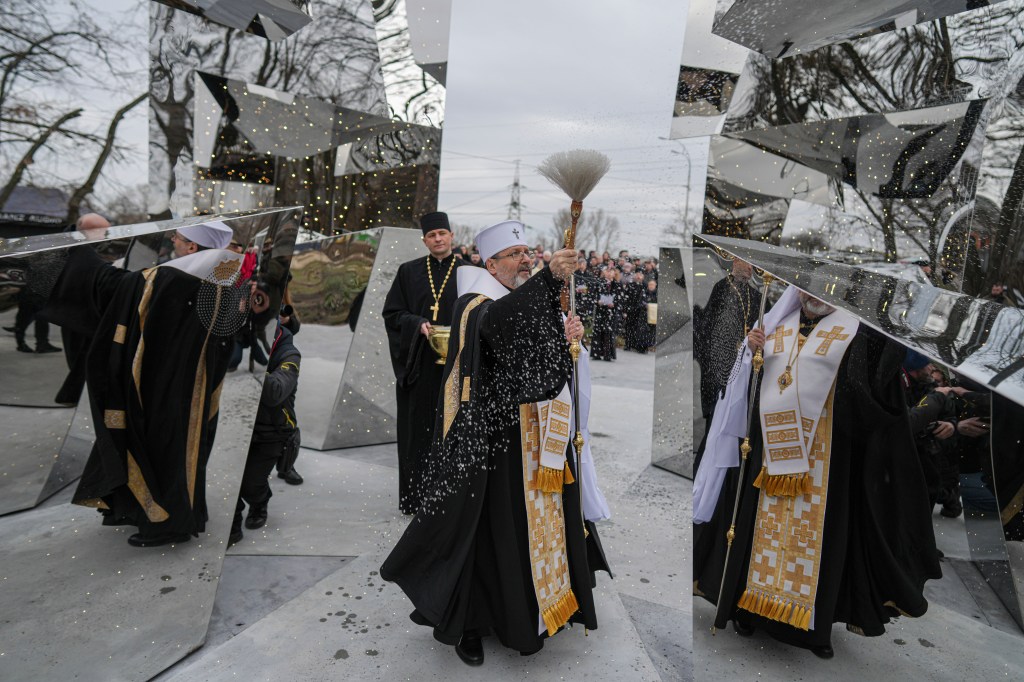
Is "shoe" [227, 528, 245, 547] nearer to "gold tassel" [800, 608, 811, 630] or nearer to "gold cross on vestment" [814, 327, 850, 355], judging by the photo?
"gold tassel" [800, 608, 811, 630]

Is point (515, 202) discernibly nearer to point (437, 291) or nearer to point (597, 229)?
point (437, 291)

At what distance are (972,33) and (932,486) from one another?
9.61 ft

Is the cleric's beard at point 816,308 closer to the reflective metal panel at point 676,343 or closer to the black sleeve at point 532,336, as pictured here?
the reflective metal panel at point 676,343

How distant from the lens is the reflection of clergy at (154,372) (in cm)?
239

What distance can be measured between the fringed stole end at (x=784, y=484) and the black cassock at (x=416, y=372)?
255 centimetres

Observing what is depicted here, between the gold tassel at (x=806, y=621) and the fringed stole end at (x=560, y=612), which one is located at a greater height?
the gold tassel at (x=806, y=621)

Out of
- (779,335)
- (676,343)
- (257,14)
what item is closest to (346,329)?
(257,14)

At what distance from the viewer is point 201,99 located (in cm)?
450

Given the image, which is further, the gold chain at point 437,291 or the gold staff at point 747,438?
the gold chain at point 437,291

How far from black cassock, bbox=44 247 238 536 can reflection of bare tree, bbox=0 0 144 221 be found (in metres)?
→ 1.62

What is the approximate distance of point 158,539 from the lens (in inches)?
104

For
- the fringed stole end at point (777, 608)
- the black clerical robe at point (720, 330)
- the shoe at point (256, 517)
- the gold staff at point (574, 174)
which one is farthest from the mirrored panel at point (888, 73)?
the shoe at point (256, 517)

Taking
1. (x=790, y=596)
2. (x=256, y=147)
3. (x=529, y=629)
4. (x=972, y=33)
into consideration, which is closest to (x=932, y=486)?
(x=790, y=596)

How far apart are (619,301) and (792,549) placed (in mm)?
11521
